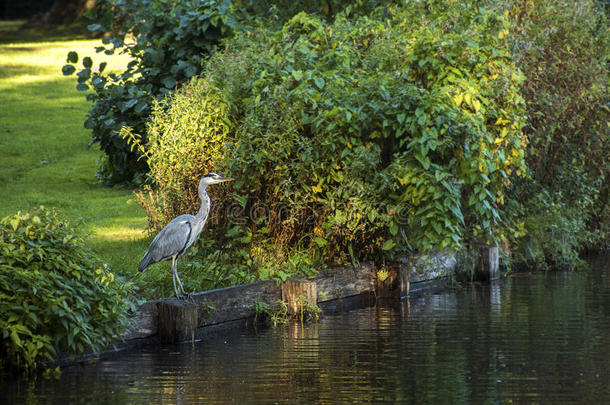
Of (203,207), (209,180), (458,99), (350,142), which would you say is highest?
(458,99)

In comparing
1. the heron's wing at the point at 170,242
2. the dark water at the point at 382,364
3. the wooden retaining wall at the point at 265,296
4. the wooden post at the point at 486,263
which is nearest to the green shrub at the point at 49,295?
the dark water at the point at 382,364

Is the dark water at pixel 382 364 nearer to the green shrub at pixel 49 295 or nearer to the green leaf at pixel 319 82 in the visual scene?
the green shrub at pixel 49 295

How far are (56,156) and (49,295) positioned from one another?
13.5 metres

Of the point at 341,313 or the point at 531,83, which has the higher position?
the point at 531,83

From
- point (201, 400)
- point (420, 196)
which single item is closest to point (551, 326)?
point (420, 196)

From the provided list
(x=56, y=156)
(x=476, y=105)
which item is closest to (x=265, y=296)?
(x=476, y=105)

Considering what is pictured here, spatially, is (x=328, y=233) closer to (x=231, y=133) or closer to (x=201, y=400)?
(x=231, y=133)

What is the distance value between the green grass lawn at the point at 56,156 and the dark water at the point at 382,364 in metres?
2.13

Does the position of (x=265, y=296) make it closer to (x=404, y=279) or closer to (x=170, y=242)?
(x=170, y=242)

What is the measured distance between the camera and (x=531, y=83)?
16984 mm

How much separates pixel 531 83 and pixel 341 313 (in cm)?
612

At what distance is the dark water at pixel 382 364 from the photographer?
899 centimetres

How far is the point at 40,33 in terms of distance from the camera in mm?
41969

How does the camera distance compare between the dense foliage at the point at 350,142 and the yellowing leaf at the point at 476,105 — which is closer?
the dense foliage at the point at 350,142
